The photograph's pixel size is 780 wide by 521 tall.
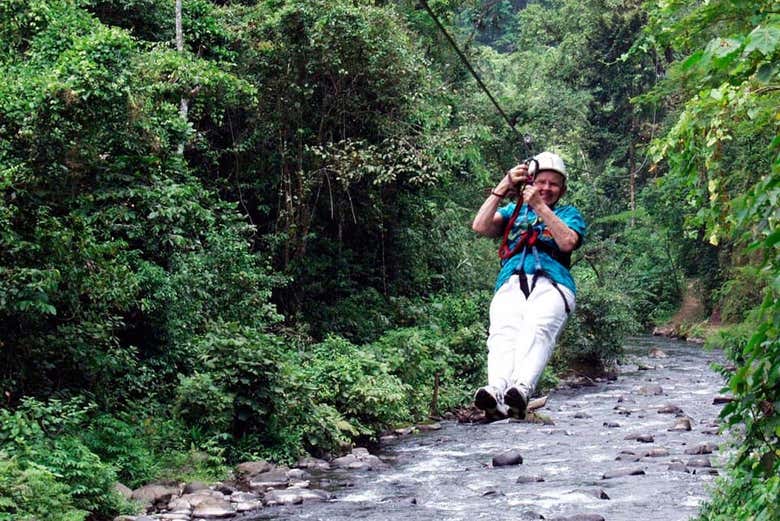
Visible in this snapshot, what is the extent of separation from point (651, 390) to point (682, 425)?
3.84 metres

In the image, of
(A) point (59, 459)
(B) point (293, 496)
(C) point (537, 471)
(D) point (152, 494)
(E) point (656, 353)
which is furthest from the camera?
(E) point (656, 353)

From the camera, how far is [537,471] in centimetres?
1013

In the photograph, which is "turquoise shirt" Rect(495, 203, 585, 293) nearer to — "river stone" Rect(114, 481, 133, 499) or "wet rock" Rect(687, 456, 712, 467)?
"river stone" Rect(114, 481, 133, 499)

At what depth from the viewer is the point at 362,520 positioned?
26.5 ft

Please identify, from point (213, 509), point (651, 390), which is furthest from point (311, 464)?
point (651, 390)

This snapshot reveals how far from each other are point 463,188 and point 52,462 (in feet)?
50.3

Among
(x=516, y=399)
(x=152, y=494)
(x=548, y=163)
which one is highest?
(x=548, y=163)

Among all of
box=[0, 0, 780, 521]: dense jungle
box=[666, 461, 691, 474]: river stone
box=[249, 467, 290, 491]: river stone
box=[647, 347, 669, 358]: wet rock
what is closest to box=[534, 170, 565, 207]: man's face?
box=[0, 0, 780, 521]: dense jungle

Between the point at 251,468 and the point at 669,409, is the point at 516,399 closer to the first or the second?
the point at 251,468

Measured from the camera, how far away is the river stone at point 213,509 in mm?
8156

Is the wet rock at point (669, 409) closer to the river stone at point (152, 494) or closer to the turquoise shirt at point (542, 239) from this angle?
the river stone at point (152, 494)

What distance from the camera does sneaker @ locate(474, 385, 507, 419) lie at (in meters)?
4.70

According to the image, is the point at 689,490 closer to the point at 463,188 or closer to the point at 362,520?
the point at 362,520

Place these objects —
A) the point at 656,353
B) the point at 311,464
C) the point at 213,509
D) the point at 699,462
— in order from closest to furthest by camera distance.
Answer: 1. the point at 213,509
2. the point at 699,462
3. the point at 311,464
4. the point at 656,353
